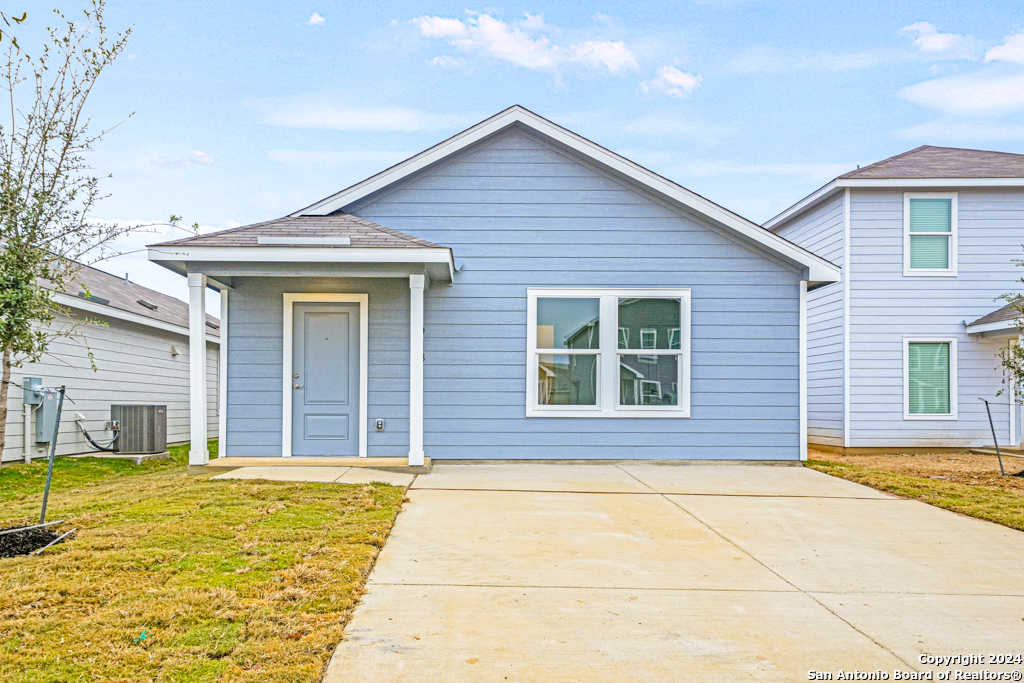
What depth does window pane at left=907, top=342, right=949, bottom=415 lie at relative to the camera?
42.6ft

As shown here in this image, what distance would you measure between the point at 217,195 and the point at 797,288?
13.7 m

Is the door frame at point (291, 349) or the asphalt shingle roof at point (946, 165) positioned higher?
the asphalt shingle roof at point (946, 165)

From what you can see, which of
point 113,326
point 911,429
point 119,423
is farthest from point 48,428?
point 911,429

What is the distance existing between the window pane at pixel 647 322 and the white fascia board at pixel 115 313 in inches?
279

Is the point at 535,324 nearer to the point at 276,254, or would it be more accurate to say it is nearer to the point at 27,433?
the point at 276,254

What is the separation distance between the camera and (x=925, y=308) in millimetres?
13031

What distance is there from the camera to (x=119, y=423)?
11.8 metres

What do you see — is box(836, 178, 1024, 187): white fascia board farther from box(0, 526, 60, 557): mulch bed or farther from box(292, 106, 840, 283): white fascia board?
box(0, 526, 60, 557): mulch bed

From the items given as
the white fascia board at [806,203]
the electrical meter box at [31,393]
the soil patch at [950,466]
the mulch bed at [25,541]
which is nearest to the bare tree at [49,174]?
the mulch bed at [25,541]

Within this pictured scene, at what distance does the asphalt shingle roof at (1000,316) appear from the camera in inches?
472

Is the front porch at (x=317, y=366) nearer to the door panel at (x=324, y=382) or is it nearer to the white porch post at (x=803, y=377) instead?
the door panel at (x=324, y=382)

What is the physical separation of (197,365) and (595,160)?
18.4ft

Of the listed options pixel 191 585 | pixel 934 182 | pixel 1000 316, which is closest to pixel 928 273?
pixel 1000 316

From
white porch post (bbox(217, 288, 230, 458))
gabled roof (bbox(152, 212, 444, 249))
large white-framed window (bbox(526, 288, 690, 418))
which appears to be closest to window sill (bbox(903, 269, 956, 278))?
large white-framed window (bbox(526, 288, 690, 418))
